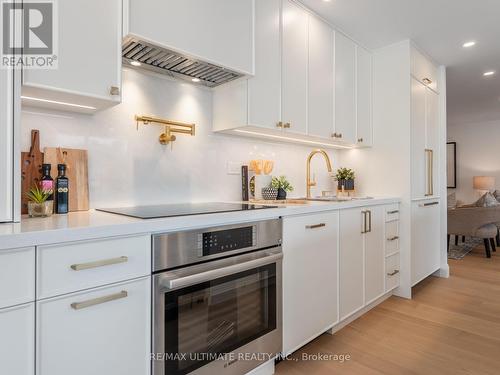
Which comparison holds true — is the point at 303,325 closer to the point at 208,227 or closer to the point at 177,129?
the point at 208,227

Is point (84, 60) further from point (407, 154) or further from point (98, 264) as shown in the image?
point (407, 154)

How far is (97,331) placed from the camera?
1.05 m

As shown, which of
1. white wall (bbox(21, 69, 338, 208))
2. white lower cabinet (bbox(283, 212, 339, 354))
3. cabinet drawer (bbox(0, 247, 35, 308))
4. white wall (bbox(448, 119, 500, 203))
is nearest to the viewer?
cabinet drawer (bbox(0, 247, 35, 308))

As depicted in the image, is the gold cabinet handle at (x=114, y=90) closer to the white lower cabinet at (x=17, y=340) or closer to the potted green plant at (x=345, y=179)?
the white lower cabinet at (x=17, y=340)

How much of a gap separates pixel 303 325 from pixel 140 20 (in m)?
1.83

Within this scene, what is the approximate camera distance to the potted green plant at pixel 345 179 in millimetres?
2953

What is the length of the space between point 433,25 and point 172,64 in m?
2.25

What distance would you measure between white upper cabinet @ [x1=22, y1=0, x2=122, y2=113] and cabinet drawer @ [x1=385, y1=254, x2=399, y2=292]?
2.50 meters

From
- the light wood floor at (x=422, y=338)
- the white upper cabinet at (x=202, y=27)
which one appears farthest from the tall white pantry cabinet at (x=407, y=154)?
the white upper cabinet at (x=202, y=27)

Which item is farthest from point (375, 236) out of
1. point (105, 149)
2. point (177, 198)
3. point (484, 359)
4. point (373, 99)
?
point (105, 149)

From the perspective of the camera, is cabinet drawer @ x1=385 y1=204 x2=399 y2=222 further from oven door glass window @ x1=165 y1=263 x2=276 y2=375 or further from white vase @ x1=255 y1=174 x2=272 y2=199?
oven door glass window @ x1=165 y1=263 x2=276 y2=375

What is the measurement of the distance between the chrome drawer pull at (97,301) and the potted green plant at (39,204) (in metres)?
0.51

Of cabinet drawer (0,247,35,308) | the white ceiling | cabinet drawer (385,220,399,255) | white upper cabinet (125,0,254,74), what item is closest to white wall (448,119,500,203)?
the white ceiling

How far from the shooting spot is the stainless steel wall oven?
1.21m
